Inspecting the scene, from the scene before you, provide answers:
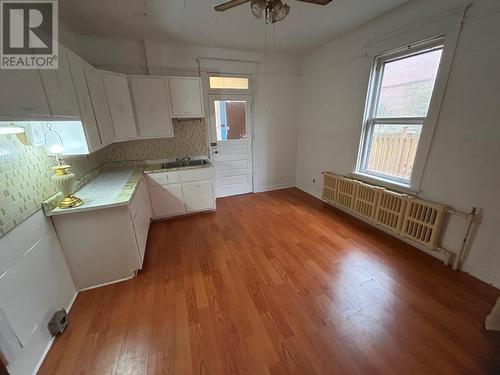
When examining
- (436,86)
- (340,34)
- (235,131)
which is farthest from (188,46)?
(436,86)

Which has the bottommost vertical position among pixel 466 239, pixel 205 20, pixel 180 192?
pixel 466 239

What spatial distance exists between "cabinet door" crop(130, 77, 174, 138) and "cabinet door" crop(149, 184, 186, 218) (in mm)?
793

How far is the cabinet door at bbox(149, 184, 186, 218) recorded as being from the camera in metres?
2.99

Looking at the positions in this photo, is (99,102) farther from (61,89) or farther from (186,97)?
(186,97)

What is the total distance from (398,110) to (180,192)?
3.10 metres

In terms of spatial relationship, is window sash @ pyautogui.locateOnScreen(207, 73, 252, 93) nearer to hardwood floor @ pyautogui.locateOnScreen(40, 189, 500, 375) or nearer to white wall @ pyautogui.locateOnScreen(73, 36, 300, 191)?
white wall @ pyautogui.locateOnScreen(73, 36, 300, 191)

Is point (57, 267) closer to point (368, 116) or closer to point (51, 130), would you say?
point (51, 130)

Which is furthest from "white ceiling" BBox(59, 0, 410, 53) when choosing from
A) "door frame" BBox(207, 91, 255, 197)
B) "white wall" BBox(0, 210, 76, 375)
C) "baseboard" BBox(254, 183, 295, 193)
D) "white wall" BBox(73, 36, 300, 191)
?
"baseboard" BBox(254, 183, 295, 193)

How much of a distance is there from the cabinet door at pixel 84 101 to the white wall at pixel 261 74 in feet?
A: 3.81

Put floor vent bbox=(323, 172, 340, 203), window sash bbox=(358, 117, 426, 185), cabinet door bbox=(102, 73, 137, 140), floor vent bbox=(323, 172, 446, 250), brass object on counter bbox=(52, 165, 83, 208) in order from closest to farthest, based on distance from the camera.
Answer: brass object on counter bbox=(52, 165, 83, 208) < floor vent bbox=(323, 172, 446, 250) < window sash bbox=(358, 117, 426, 185) < cabinet door bbox=(102, 73, 137, 140) < floor vent bbox=(323, 172, 340, 203)

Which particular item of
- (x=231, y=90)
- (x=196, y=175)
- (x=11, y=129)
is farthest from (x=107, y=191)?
(x=231, y=90)

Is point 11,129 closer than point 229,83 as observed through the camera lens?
Yes

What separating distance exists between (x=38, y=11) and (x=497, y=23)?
3576 millimetres

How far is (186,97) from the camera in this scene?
3014 mm
